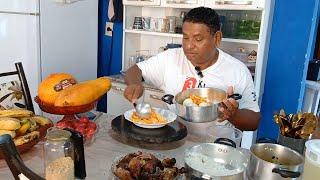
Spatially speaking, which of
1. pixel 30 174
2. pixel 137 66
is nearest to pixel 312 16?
pixel 137 66

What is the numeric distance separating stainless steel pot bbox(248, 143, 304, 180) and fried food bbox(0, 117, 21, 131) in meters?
0.79

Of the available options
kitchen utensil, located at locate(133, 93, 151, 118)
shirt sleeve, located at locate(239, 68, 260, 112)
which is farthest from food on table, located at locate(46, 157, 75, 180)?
shirt sleeve, located at locate(239, 68, 260, 112)

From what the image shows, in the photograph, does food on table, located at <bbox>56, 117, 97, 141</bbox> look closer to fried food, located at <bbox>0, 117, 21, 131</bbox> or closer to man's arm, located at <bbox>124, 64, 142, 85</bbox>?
fried food, located at <bbox>0, 117, 21, 131</bbox>

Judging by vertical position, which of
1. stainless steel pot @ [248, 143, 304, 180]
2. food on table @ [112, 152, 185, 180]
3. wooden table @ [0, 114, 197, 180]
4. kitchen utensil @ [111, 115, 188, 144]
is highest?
stainless steel pot @ [248, 143, 304, 180]

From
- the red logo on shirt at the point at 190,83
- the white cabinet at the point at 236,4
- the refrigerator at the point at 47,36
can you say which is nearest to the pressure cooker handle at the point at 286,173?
the red logo on shirt at the point at 190,83

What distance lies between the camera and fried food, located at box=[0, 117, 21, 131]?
1.04 meters

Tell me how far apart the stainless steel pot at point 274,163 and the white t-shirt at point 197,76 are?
0.63 m

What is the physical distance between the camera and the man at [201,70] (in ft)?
4.98

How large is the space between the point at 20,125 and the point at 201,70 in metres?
1.01

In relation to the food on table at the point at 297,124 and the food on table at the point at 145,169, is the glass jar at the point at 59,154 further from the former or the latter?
the food on table at the point at 297,124

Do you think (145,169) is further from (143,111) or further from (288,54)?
(288,54)

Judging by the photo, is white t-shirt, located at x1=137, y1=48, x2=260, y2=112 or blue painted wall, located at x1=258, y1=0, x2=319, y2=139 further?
blue painted wall, located at x1=258, y1=0, x2=319, y2=139

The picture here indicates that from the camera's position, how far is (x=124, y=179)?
843 mm

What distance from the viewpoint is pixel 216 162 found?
3.09ft
